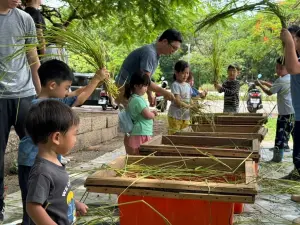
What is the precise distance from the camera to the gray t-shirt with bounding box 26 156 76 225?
77.5 inches

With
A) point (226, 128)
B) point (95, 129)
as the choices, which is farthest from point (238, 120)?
point (95, 129)

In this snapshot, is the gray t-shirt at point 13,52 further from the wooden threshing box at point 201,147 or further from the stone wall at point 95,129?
the stone wall at point 95,129

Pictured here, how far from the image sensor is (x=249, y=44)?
7.77 meters

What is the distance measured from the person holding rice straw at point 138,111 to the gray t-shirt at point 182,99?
0.90 m

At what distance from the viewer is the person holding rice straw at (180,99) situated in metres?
5.80

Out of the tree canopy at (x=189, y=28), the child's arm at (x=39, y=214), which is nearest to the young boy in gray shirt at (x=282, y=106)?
the tree canopy at (x=189, y=28)

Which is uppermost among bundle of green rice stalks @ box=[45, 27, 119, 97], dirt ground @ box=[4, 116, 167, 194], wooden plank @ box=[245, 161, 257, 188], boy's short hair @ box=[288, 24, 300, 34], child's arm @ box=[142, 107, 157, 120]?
boy's short hair @ box=[288, 24, 300, 34]

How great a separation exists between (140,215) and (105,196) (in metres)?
1.86

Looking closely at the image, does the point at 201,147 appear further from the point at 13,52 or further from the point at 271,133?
the point at 271,133

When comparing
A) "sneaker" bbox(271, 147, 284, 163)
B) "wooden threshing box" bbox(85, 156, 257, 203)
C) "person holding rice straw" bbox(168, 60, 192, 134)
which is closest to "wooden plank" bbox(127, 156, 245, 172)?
Answer: "wooden threshing box" bbox(85, 156, 257, 203)

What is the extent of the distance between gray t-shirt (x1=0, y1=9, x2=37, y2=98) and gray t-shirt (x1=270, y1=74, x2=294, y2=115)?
4.11 m

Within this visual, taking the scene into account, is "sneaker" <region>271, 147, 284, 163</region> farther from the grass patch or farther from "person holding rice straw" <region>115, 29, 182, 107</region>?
the grass patch

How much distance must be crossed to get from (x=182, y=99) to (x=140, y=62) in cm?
96

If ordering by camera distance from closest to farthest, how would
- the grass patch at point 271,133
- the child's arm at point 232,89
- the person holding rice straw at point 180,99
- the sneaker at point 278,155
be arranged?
Result: the person holding rice straw at point 180,99 → the sneaker at point 278,155 → the child's arm at point 232,89 → the grass patch at point 271,133
